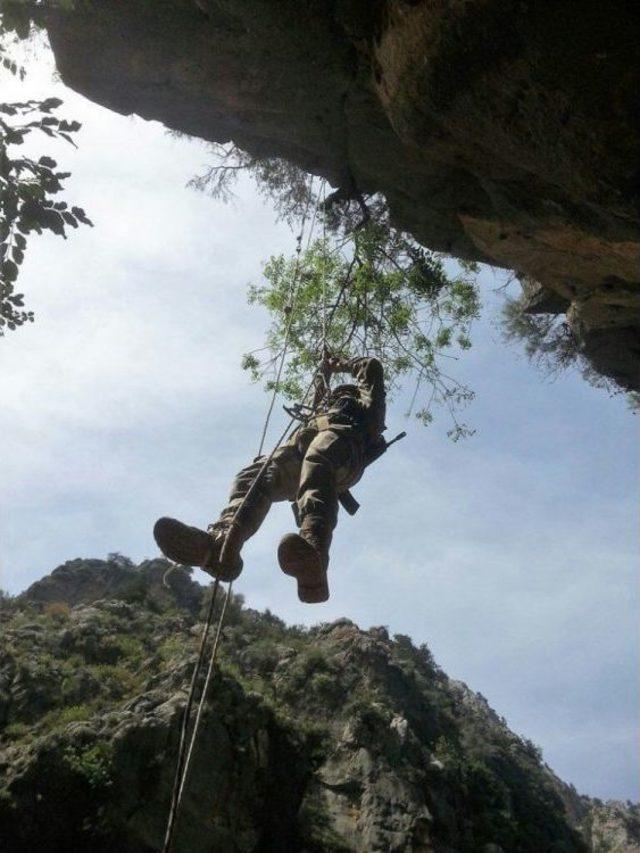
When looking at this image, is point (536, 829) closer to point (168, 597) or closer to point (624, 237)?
Result: point (168, 597)

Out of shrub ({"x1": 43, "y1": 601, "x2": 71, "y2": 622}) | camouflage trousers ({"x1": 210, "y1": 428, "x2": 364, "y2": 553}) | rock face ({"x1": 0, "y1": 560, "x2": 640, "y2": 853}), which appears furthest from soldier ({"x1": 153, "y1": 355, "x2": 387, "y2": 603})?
shrub ({"x1": 43, "y1": 601, "x2": 71, "y2": 622})

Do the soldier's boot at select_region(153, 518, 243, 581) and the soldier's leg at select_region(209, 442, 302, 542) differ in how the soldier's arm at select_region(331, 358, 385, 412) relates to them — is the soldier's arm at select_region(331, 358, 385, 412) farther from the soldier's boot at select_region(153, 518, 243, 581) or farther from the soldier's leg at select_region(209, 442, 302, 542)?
the soldier's boot at select_region(153, 518, 243, 581)

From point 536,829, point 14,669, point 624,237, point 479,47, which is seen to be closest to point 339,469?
point 624,237

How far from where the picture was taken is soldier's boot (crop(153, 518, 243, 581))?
4844mm

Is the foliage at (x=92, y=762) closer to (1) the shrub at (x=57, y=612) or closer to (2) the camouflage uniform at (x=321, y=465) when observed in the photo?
(2) the camouflage uniform at (x=321, y=465)

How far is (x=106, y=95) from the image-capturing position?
7266mm

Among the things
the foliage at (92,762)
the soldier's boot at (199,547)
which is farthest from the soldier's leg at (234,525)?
the foliage at (92,762)

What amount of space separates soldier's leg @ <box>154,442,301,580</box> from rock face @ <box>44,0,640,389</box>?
2877 mm

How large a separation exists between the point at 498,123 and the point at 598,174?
0.76 m

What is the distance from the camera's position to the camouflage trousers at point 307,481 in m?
5.27

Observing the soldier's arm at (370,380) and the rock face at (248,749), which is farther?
the rock face at (248,749)

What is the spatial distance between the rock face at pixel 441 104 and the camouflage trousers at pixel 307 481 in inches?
98.3

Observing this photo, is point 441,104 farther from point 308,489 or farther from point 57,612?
point 57,612

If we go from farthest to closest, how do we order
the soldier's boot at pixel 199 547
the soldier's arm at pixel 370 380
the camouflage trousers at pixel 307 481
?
the soldier's arm at pixel 370 380
the camouflage trousers at pixel 307 481
the soldier's boot at pixel 199 547
